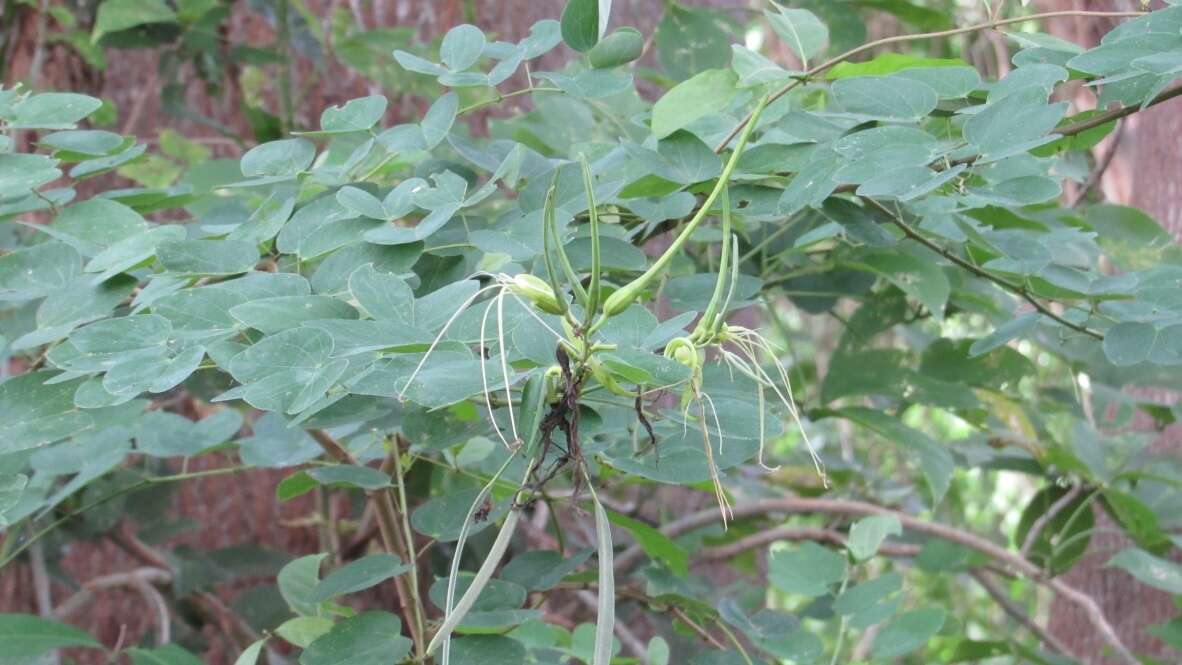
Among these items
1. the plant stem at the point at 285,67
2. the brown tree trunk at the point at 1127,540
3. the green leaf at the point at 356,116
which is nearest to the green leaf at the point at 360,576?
the green leaf at the point at 356,116

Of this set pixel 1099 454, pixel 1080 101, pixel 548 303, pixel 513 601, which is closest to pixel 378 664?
pixel 513 601

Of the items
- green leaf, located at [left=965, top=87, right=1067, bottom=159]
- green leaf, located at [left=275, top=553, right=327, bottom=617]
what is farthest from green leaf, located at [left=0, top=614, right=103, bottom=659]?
green leaf, located at [left=965, top=87, right=1067, bottom=159]

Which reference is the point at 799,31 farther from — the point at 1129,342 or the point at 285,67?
the point at 285,67

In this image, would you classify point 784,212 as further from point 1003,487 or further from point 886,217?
point 1003,487

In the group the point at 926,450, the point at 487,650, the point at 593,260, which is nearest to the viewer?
the point at 593,260

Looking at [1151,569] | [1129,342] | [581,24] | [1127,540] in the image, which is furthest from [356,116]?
[1127,540]

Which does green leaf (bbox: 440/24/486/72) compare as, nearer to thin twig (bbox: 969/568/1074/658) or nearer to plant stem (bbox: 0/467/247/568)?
plant stem (bbox: 0/467/247/568)
